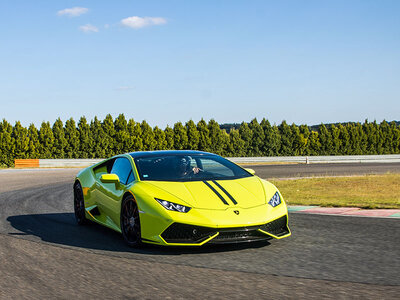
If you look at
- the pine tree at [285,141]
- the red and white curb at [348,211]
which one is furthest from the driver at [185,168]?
the pine tree at [285,141]

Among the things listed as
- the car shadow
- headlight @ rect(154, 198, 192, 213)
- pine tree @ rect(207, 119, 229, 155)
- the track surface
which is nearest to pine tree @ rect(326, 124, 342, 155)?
pine tree @ rect(207, 119, 229, 155)

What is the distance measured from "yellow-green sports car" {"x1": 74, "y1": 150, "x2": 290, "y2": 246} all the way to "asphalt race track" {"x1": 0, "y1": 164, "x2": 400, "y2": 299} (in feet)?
0.76

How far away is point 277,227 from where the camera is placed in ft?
19.8

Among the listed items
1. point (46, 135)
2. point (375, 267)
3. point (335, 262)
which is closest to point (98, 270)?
point (335, 262)

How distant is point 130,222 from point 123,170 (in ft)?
3.74

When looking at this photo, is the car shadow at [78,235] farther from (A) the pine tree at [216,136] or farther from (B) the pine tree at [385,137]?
(B) the pine tree at [385,137]

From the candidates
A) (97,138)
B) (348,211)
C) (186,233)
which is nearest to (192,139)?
(97,138)

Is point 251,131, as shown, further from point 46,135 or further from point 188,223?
point 188,223

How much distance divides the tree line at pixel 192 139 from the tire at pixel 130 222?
4523cm

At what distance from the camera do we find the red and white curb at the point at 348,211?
29.5 ft

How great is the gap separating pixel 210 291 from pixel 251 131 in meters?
56.6

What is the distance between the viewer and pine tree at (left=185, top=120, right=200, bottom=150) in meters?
58.8

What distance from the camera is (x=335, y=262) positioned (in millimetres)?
5277

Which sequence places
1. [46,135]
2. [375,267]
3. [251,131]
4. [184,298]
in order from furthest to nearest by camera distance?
[251,131] < [46,135] < [375,267] < [184,298]
